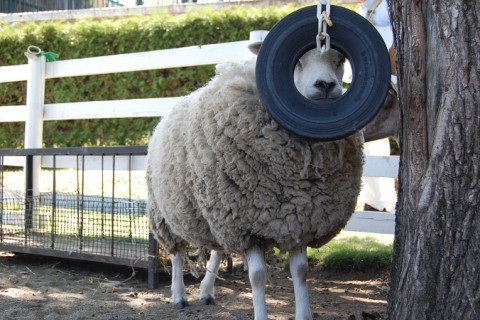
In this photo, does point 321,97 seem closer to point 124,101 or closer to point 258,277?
point 258,277

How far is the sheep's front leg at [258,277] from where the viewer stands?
11.0 ft

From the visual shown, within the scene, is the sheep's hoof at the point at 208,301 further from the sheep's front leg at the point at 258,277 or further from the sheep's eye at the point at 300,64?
the sheep's eye at the point at 300,64

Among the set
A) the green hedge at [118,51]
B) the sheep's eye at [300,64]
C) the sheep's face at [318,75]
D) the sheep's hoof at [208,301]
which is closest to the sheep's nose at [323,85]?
the sheep's face at [318,75]

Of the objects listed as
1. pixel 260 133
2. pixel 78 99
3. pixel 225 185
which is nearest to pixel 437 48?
pixel 260 133

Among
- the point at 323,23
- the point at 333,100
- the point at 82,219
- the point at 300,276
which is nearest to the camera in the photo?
the point at 323,23

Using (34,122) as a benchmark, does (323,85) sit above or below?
below

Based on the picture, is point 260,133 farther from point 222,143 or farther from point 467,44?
point 467,44

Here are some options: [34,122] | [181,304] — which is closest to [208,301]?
[181,304]

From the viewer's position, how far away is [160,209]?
411 centimetres

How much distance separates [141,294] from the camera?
4.90m

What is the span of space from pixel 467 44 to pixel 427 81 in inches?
9.6

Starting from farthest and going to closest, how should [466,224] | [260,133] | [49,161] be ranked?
1. [49,161]
2. [260,133]
3. [466,224]

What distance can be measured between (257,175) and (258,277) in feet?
1.76

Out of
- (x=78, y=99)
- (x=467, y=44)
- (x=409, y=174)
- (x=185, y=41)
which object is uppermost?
(x=185, y=41)
